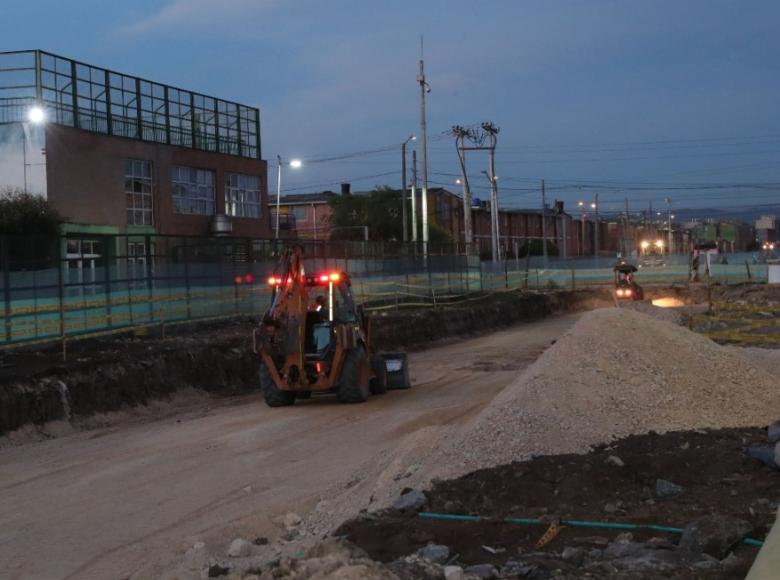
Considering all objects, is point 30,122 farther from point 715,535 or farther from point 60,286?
point 715,535

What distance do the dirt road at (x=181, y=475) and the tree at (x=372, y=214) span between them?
59.4 meters

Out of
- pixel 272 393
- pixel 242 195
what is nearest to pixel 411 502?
pixel 272 393

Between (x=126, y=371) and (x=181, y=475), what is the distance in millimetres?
7494

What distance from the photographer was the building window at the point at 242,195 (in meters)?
49.4

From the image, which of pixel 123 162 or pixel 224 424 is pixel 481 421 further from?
pixel 123 162

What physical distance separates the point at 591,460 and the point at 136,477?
5.91 meters

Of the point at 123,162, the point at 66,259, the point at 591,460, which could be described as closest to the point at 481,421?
the point at 591,460

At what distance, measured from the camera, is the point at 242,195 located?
50.6 m

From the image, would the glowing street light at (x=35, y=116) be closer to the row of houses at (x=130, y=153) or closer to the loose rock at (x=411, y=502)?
the row of houses at (x=130, y=153)

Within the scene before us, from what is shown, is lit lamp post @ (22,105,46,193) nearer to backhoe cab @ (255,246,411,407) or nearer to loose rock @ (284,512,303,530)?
backhoe cab @ (255,246,411,407)

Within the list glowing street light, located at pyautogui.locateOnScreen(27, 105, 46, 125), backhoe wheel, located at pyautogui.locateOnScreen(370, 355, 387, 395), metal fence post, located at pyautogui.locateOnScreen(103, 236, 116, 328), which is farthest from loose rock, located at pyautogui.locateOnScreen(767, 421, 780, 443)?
glowing street light, located at pyautogui.locateOnScreen(27, 105, 46, 125)

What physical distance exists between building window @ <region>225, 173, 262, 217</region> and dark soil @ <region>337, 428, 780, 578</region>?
4091cm

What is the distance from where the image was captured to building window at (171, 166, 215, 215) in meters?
45.2

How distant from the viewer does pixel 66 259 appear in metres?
22.1
